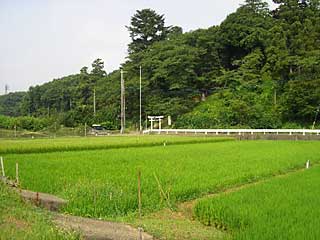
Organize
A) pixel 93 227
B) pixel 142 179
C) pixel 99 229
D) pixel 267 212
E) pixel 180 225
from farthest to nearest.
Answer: pixel 142 179, pixel 180 225, pixel 267 212, pixel 93 227, pixel 99 229

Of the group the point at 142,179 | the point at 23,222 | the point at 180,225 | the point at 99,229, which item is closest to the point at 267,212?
the point at 180,225

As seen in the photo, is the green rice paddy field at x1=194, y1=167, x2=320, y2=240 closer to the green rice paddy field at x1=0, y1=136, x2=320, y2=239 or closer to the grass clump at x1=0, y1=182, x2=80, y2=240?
the green rice paddy field at x1=0, y1=136, x2=320, y2=239

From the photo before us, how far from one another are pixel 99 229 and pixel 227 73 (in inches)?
1801

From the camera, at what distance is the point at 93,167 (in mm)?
15430

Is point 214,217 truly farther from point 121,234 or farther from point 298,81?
point 298,81

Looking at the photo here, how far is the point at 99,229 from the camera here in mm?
7453

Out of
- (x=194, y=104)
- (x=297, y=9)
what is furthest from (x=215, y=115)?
(x=297, y=9)

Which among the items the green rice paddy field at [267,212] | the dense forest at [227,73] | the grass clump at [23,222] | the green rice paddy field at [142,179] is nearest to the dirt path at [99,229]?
the grass clump at [23,222]

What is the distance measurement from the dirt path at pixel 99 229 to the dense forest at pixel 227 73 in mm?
34577

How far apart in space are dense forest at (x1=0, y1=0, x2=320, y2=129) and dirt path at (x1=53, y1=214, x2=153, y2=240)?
34577mm

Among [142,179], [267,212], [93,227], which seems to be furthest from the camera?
[142,179]

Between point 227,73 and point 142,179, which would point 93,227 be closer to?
point 142,179

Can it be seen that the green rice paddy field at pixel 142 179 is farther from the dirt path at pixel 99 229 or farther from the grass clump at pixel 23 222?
the grass clump at pixel 23 222

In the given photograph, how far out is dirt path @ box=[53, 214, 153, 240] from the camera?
7.04 meters
